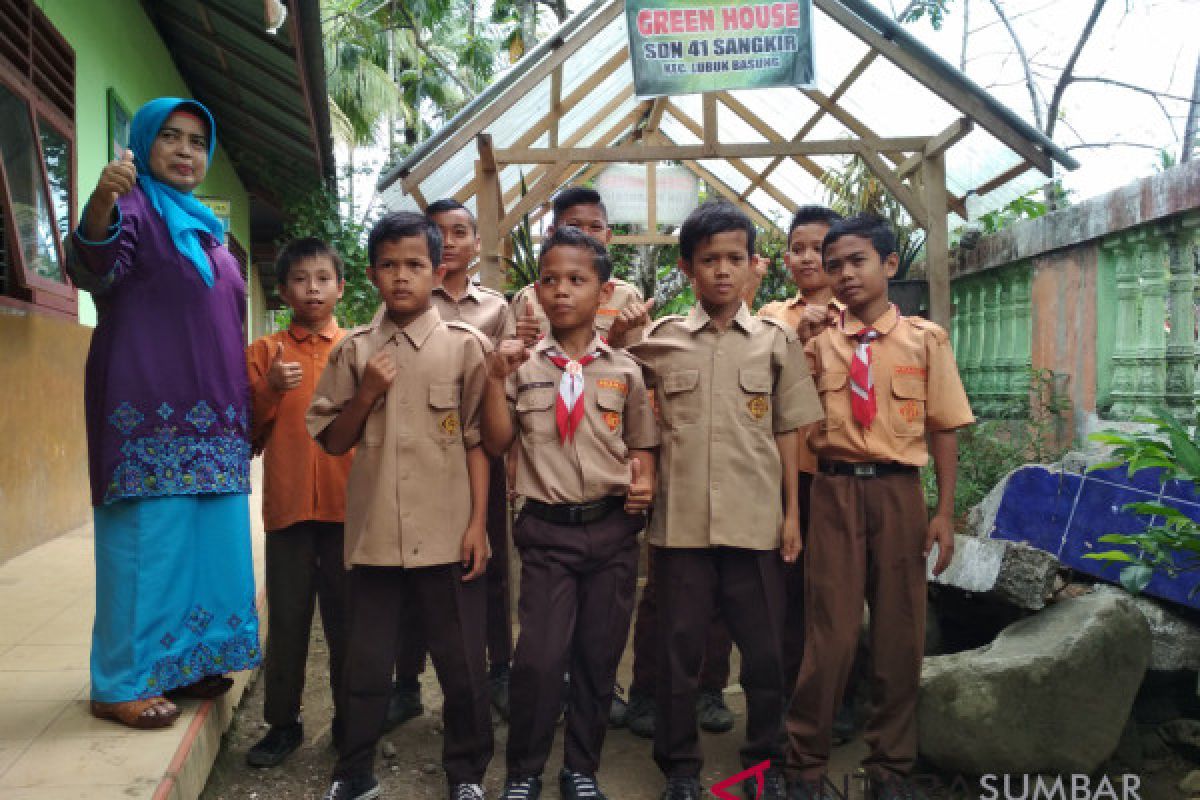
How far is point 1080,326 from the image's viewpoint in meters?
4.48

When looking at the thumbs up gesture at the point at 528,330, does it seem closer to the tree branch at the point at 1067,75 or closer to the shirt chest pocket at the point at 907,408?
the shirt chest pocket at the point at 907,408

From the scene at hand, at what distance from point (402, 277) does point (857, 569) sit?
1528 millimetres

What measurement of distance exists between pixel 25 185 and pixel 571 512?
351cm

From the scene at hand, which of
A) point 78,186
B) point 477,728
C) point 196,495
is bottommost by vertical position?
point 477,728

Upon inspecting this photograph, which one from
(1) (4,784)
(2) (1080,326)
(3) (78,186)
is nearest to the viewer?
(1) (4,784)

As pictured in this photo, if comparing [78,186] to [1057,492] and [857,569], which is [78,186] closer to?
[857,569]

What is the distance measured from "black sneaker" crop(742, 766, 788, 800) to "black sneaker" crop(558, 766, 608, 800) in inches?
16.9

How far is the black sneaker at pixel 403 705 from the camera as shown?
3.29 meters

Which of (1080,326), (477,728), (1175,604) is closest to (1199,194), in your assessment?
(1080,326)

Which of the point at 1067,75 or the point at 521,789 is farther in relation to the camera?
the point at 1067,75

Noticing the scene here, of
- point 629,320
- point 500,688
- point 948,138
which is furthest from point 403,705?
point 948,138

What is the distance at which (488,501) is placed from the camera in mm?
3312

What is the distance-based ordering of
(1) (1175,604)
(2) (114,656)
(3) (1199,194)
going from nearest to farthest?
(2) (114,656), (1) (1175,604), (3) (1199,194)

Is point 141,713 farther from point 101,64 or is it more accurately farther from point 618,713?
point 101,64
